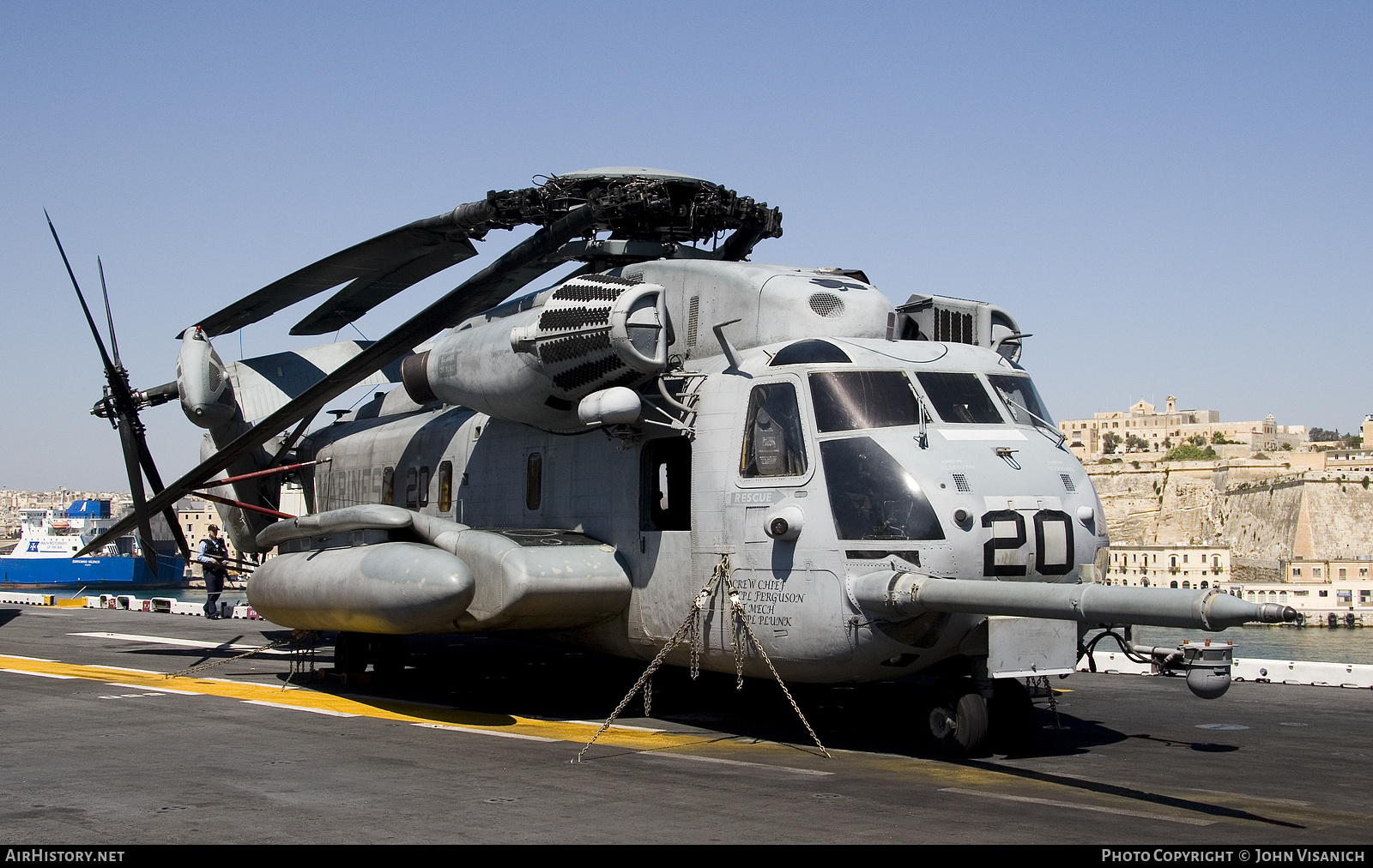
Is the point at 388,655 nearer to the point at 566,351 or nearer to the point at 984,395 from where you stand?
the point at 566,351

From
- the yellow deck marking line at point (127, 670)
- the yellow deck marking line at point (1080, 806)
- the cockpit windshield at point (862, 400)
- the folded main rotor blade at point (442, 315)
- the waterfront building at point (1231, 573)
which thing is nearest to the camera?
the yellow deck marking line at point (1080, 806)

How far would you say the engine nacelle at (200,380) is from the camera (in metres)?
16.9

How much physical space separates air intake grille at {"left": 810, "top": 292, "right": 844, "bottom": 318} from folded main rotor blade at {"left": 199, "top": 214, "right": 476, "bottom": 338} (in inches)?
195

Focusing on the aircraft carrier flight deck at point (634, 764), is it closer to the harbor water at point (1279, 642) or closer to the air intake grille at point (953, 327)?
the harbor water at point (1279, 642)

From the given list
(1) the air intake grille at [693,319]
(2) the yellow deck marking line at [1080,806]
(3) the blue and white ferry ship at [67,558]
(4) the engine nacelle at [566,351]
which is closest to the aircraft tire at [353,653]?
(4) the engine nacelle at [566,351]

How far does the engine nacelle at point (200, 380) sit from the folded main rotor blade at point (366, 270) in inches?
11.6

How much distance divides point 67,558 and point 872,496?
310 feet

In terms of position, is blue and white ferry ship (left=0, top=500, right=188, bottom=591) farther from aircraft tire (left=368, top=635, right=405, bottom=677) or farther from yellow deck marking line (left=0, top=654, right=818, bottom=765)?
aircraft tire (left=368, top=635, right=405, bottom=677)

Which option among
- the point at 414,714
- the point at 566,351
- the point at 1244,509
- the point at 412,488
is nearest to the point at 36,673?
the point at 412,488

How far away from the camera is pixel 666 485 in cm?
1202

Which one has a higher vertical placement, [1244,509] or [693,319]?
[693,319]

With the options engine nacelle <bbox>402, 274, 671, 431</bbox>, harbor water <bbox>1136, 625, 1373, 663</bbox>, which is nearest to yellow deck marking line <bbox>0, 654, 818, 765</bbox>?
engine nacelle <bbox>402, 274, 671, 431</bbox>
